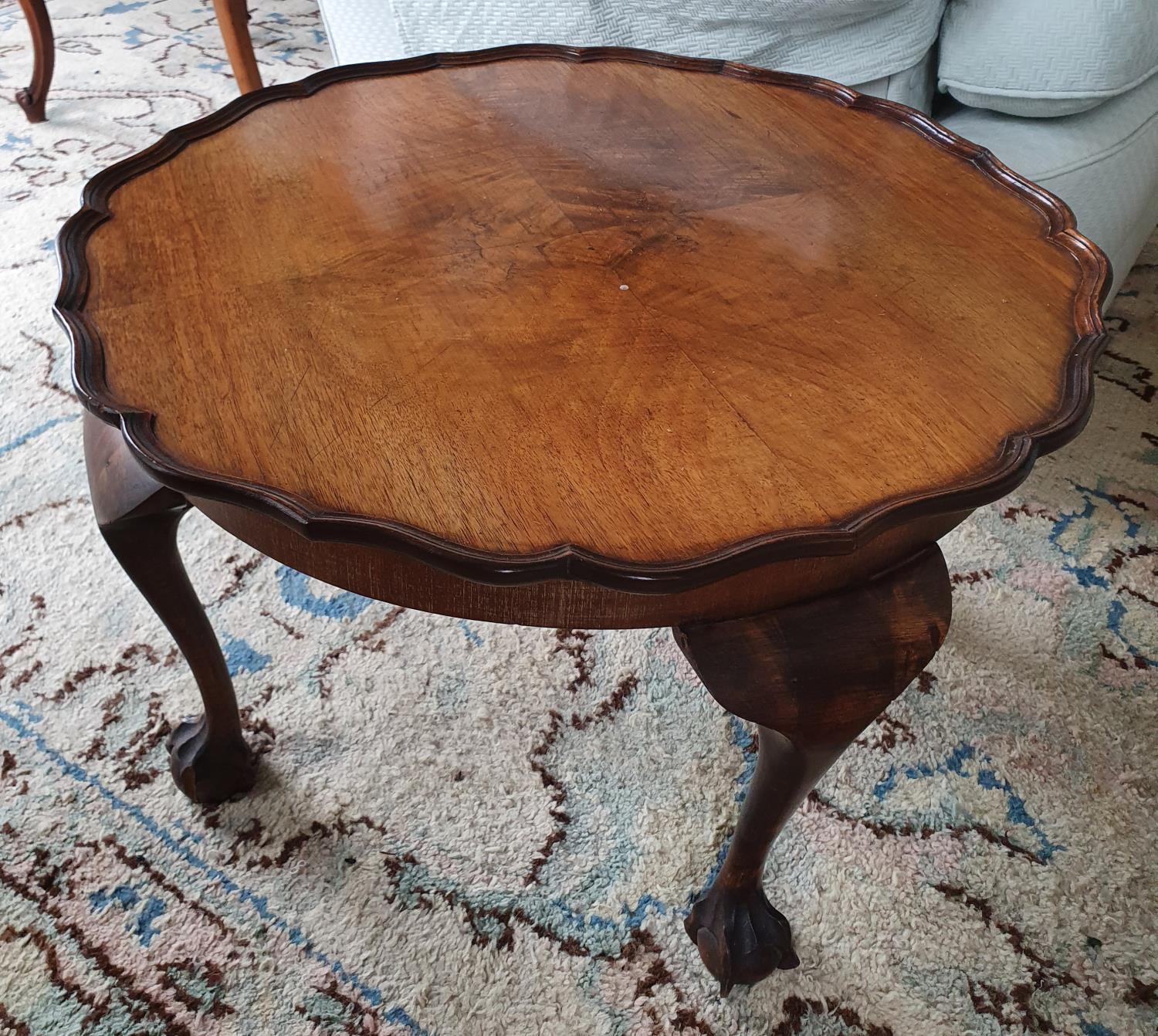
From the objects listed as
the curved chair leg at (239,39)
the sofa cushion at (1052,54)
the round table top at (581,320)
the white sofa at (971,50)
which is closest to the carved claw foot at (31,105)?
the curved chair leg at (239,39)

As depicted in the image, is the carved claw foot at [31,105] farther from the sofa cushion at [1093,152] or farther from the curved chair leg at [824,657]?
the curved chair leg at [824,657]

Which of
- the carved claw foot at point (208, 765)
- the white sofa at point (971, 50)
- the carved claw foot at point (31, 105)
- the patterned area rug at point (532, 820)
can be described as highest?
the white sofa at point (971, 50)

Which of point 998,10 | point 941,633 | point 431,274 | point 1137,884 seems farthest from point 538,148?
point 1137,884

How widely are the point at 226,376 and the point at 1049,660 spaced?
29.9 inches

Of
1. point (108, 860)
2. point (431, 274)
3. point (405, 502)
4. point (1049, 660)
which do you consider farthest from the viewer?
point (1049, 660)

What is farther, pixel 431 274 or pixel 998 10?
pixel 998 10

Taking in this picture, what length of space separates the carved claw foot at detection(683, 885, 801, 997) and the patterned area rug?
A: 0.07 ft

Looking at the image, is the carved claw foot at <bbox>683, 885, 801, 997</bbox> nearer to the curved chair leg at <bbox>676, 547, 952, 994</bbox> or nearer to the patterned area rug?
the patterned area rug

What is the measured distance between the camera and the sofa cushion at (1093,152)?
0.89 meters

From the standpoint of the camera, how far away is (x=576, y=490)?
0.43 metres

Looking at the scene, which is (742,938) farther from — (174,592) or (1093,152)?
(1093,152)

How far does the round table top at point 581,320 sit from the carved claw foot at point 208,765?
1.17ft

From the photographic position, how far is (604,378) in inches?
19.5

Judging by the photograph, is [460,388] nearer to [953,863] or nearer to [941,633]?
[941,633]
